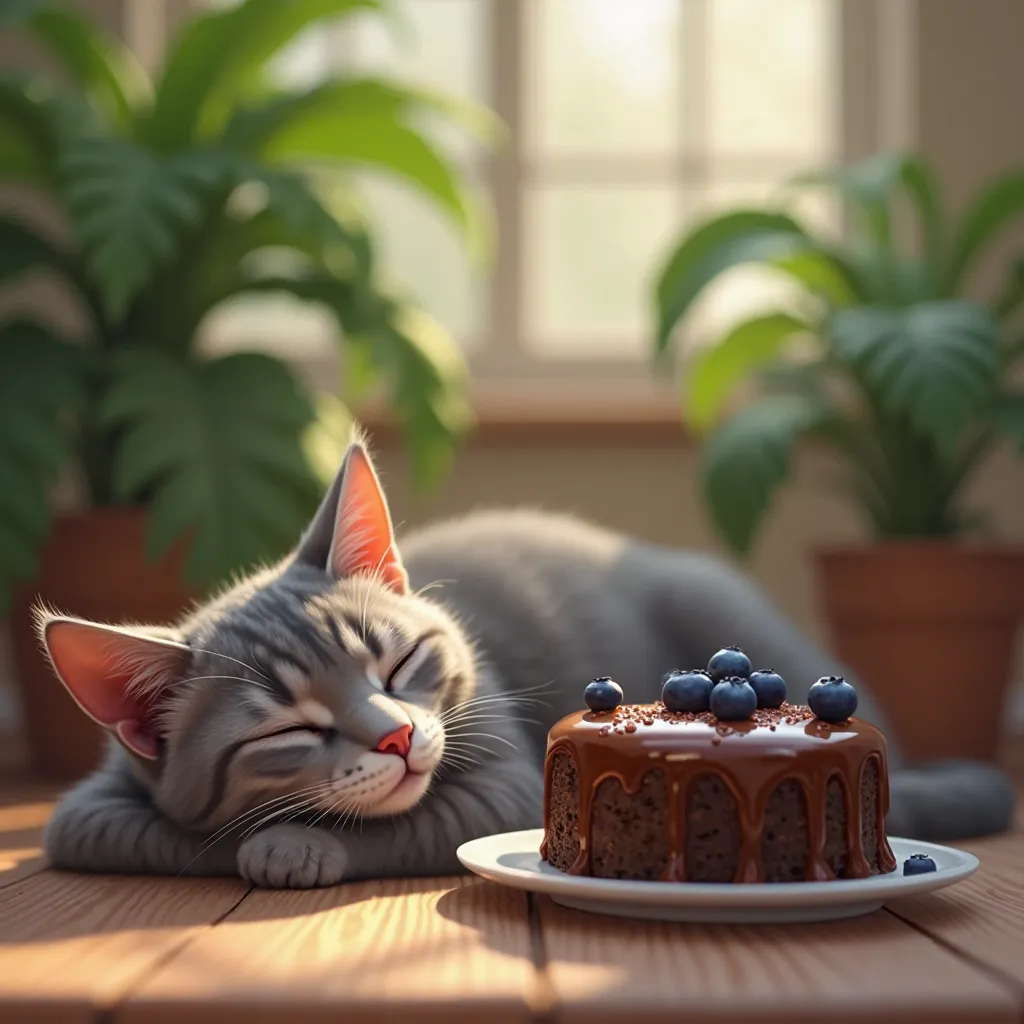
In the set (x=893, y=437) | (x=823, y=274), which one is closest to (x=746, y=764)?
(x=893, y=437)

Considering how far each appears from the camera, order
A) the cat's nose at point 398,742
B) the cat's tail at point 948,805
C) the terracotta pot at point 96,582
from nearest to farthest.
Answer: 1. the cat's nose at point 398,742
2. the cat's tail at point 948,805
3. the terracotta pot at point 96,582

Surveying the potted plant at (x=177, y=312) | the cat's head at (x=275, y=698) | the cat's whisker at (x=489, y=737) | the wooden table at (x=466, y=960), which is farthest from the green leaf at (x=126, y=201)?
the wooden table at (x=466, y=960)

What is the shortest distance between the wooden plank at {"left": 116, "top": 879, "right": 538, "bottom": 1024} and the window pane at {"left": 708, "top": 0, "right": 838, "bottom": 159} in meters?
2.30

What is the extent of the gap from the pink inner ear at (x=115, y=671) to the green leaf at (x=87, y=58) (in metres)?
1.35

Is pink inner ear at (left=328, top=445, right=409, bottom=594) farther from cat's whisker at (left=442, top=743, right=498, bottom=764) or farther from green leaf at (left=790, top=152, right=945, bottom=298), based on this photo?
green leaf at (left=790, top=152, right=945, bottom=298)

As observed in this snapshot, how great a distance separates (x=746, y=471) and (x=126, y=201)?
102cm

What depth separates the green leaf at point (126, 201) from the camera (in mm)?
1853

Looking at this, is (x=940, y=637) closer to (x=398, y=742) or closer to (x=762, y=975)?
(x=398, y=742)

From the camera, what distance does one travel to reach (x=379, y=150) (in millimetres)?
2283

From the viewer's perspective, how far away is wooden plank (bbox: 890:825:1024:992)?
35.5 inches

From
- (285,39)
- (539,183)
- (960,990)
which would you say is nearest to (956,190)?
(539,183)

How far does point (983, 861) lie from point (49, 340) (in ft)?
4.97

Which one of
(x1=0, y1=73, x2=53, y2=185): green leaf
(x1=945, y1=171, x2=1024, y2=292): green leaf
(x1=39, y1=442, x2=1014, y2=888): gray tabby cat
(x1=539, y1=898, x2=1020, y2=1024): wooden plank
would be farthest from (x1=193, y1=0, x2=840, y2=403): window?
(x1=539, y1=898, x2=1020, y2=1024): wooden plank

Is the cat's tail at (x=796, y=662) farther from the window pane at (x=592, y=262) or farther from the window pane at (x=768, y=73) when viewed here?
the window pane at (x=768, y=73)
